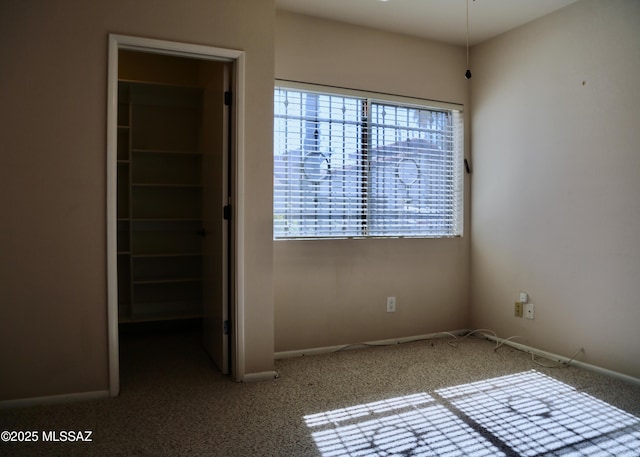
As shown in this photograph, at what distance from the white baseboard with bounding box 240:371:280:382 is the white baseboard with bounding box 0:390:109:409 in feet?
2.62

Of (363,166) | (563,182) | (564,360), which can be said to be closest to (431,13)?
(363,166)

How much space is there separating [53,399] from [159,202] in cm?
204

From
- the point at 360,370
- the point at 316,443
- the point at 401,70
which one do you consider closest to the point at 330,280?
the point at 360,370

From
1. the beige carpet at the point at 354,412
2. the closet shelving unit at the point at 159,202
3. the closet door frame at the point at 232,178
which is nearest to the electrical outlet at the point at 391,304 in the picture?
the beige carpet at the point at 354,412

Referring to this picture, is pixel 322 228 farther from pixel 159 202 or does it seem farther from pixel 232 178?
pixel 159 202

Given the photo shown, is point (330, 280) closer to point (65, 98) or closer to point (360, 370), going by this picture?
point (360, 370)

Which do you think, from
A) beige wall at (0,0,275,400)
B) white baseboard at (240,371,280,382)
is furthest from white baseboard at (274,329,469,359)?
beige wall at (0,0,275,400)

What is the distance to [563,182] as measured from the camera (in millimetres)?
3117

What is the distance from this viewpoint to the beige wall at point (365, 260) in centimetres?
324

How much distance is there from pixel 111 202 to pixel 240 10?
1408 mm

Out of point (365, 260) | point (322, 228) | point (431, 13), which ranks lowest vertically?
point (365, 260)

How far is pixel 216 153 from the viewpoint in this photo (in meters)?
3.01

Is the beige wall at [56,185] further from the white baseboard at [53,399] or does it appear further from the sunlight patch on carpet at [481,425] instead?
the sunlight patch on carpet at [481,425]

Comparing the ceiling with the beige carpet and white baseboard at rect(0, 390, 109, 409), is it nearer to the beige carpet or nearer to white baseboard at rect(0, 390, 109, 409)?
the beige carpet
